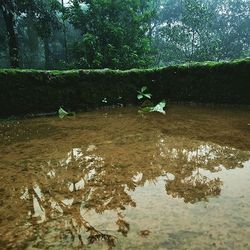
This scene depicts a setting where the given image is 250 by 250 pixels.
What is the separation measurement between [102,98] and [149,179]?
9.96 meters

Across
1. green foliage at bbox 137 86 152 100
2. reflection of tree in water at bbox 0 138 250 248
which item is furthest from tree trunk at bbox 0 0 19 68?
reflection of tree in water at bbox 0 138 250 248

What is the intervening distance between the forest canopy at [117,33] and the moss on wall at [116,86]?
8.36 meters

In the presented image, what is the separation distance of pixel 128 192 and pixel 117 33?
2221 centimetres

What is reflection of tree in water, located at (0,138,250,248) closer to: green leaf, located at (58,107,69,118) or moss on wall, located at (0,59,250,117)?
green leaf, located at (58,107,69,118)

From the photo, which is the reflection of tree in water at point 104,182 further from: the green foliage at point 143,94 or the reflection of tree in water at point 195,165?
the green foliage at point 143,94

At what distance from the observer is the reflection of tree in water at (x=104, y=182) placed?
3002 millimetres

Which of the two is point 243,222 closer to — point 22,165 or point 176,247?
point 176,247

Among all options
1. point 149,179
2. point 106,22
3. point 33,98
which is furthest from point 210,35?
point 149,179

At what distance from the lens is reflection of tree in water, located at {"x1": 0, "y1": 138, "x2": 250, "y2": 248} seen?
3002 millimetres

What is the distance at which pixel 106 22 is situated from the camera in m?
24.4

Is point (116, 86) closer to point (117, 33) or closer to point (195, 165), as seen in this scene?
point (195, 165)

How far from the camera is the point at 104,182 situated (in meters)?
3.95

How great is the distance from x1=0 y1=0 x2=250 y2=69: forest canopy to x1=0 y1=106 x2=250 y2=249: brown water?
1578 centimetres

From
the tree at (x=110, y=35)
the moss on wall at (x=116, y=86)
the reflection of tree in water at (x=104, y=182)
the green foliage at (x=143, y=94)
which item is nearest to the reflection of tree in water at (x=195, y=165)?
the reflection of tree in water at (x=104, y=182)
